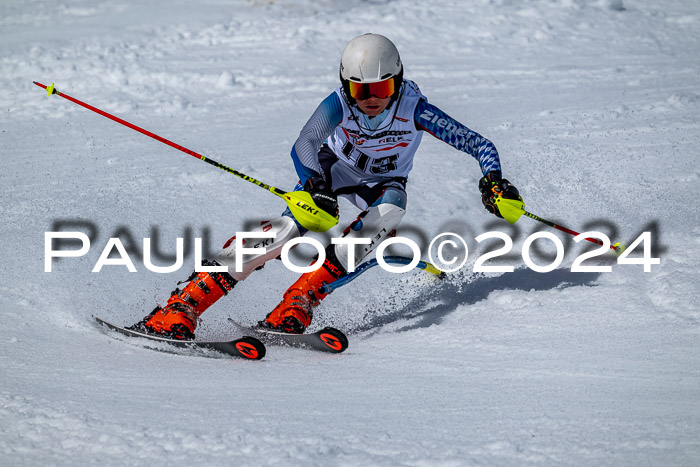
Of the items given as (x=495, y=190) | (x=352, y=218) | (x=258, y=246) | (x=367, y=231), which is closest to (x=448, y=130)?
(x=495, y=190)

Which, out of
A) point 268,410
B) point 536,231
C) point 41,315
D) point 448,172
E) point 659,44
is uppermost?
point 659,44

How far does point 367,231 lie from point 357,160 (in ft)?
1.75

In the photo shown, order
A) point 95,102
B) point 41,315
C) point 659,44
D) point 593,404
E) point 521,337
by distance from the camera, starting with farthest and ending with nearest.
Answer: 1. point 659,44
2. point 95,102
3. point 41,315
4. point 521,337
5. point 593,404

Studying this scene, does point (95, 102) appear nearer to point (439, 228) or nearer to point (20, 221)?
point (20, 221)

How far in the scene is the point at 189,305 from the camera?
4.24 m

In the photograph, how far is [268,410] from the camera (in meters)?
3.19

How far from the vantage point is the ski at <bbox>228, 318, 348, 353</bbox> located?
159 inches

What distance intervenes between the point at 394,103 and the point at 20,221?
3.25 m

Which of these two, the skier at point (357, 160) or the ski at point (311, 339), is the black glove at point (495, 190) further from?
the ski at point (311, 339)

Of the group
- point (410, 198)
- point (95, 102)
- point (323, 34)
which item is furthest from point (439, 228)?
point (323, 34)

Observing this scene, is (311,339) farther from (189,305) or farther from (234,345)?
(189,305)

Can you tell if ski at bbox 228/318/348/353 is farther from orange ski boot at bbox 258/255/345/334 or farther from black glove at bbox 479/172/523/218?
black glove at bbox 479/172/523/218

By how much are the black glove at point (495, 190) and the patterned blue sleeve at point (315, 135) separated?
92cm

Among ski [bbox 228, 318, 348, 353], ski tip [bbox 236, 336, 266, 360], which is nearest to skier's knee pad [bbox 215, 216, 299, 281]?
ski [bbox 228, 318, 348, 353]
